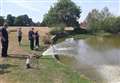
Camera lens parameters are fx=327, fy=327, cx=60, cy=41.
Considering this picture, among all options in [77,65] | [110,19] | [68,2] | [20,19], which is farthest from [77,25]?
[77,65]

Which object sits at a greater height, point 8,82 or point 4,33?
point 4,33

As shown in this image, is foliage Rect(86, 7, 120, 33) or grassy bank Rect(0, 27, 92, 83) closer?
grassy bank Rect(0, 27, 92, 83)

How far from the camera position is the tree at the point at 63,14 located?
3348 inches

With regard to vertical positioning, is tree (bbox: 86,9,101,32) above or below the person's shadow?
below

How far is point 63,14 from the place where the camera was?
8631 cm

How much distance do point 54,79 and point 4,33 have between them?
582cm

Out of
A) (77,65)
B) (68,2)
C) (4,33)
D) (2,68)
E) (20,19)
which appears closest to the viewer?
(2,68)

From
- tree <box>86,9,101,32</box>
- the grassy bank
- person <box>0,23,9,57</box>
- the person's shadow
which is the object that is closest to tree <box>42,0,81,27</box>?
tree <box>86,9,101,32</box>

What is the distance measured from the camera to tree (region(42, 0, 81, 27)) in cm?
8503

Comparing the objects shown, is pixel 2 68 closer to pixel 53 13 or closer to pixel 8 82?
pixel 8 82

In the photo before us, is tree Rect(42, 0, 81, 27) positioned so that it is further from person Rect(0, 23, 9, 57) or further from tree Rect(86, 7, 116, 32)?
person Rect(0, 23, 9, 57)

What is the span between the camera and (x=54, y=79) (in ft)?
48.1

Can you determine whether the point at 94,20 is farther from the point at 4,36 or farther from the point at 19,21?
the point at 4,36

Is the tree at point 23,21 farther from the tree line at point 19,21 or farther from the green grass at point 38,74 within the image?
the green grass at point 38,74
